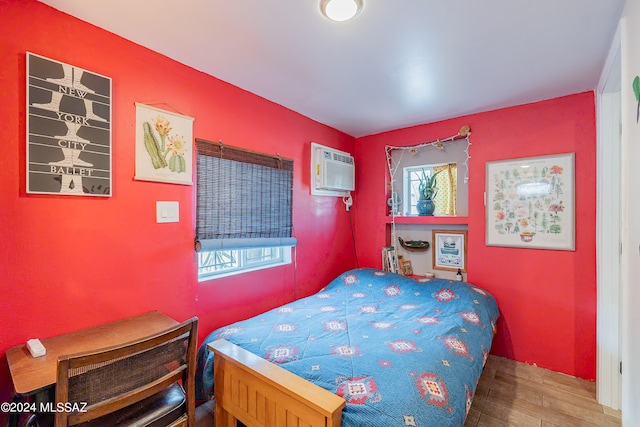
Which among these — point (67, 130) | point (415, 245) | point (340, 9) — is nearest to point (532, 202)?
point (415, 245)

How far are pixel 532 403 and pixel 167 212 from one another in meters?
2.83

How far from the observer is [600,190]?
2.03 m

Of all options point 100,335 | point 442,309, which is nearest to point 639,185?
point 442,309

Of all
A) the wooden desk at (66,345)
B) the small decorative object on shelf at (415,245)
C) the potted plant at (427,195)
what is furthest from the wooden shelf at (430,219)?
the wooden desk at (66,345)

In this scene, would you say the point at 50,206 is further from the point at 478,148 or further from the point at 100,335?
the point at 478,148

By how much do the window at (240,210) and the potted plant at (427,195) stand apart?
1434mm

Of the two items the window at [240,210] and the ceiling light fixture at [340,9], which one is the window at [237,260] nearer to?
the window at [240,210]

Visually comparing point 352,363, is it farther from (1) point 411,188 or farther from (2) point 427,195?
(1) point 411,188

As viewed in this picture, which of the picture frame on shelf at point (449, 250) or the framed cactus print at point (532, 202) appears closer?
the framed cactus print at point (532, 202)

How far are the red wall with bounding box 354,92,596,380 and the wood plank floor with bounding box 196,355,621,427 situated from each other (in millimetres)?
190

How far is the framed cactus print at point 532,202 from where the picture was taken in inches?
89.7

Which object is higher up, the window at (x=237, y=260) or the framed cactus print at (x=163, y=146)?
the framed cactus print at (x=163, y=146)

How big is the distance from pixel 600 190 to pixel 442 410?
2.03m

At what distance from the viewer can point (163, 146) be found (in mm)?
1768
